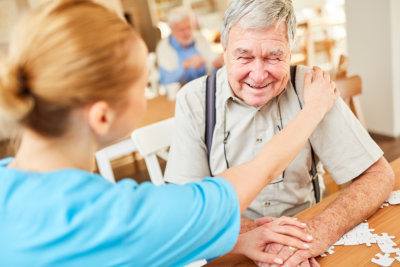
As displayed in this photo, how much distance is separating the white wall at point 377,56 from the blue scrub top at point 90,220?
351 centimetres

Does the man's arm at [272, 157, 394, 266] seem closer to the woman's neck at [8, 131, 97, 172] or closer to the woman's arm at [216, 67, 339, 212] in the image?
the woman's arm at [216, 67, 339, 212]

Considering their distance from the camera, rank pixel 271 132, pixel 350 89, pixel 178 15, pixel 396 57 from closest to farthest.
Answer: pixel 271 132 < pixel 350 89 < pixel 396 57 < pixel 178 15

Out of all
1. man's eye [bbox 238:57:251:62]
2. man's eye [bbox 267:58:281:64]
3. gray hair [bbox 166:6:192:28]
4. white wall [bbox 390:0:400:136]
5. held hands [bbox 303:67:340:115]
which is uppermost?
gray hair [bbox 166:6:192:28]

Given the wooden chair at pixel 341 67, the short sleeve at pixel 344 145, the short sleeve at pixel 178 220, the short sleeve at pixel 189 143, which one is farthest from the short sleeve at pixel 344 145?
the wooden chair at pixel 341 67

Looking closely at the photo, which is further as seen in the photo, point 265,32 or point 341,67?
point 341,67

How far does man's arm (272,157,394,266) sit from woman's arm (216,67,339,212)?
0.79ft

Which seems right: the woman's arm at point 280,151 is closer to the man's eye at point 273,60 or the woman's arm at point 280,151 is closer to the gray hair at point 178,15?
the man's eye at point 273,60

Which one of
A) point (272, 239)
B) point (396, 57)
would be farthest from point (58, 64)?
point (396, 57)

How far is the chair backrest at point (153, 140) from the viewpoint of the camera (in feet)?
5.27

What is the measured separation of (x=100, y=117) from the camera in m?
0.68

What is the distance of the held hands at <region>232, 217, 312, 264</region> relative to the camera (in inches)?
37.2

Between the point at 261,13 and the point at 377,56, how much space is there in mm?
2973

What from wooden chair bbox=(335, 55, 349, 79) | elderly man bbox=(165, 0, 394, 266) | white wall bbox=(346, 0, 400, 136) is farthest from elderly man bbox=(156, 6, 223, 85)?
elderly man bbox=(165, 0, 394, 266)

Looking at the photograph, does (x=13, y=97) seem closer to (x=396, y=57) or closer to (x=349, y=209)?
(x=349, y=209)
